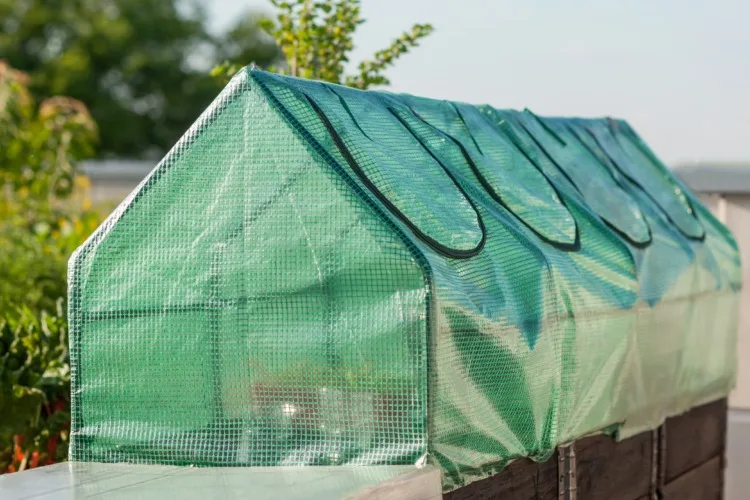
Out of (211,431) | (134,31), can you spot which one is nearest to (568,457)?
(211,431)

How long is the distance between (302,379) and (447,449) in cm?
42

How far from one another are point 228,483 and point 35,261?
4.02m

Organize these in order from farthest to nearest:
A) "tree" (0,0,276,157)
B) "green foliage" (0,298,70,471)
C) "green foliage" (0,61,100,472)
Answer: "tree" (0,0,276,157) → "green foliage" (0,61,100,472) → "green foliage" (0,298,70,471)

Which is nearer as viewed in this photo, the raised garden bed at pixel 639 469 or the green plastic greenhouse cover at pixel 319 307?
the green plastic greenhouse cover at pixel 319 307

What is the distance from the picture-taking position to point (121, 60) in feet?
141

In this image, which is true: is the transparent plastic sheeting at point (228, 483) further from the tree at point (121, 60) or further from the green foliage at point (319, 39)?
the tree at point (121, 60)

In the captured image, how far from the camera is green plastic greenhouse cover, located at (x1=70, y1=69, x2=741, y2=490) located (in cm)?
310

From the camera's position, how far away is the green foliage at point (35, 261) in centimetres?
469

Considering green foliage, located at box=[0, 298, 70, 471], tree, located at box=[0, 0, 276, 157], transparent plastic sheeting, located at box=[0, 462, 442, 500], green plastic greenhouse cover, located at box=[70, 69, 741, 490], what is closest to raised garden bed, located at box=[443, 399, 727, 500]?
green plastic greenhouse cover, located at box=[70, 69, 741, 490]

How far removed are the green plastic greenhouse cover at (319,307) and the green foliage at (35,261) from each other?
136 cm

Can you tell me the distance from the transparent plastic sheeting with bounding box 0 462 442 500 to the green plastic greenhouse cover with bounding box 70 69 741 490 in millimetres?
82

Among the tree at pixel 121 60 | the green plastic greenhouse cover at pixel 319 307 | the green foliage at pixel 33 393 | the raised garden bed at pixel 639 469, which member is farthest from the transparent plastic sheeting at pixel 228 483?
the tree at pixel 121 60

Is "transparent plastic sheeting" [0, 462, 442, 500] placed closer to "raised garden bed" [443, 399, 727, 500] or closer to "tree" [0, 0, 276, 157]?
"raised garden bed" [443, 399, 727, 500]

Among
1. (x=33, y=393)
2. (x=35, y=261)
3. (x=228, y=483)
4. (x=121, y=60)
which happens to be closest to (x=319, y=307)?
(x=228, y=483)
